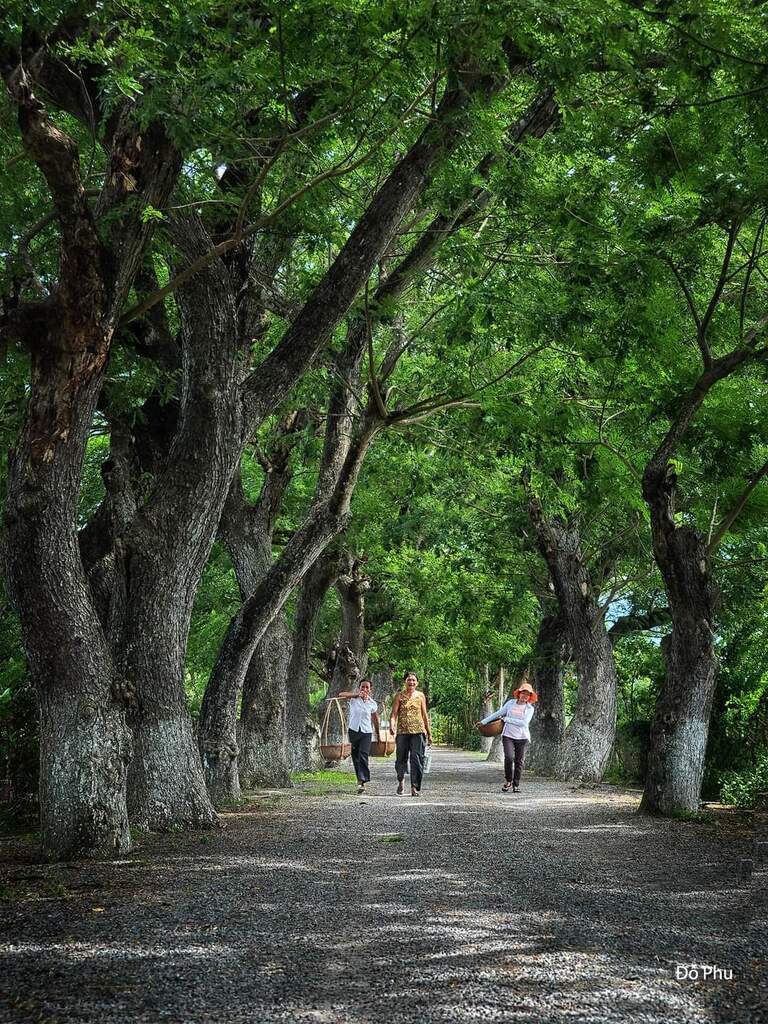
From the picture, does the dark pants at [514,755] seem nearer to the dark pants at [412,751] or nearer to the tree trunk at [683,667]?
the dark pants at [412,751]

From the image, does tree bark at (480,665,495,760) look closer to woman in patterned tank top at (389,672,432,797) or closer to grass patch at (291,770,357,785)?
grass patch at (291,770,357,785)

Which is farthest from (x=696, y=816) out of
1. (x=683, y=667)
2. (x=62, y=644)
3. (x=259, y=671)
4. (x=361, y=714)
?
(x=62, y=644)

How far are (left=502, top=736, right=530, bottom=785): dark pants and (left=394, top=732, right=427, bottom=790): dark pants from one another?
5.76 feet

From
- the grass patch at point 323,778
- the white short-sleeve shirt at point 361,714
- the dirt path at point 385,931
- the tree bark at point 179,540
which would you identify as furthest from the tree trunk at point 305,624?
the dirt path at point 385,931

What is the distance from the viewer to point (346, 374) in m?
13.9

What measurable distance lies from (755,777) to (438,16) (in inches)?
416

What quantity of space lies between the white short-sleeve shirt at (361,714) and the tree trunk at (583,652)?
Answer: 6.08 m

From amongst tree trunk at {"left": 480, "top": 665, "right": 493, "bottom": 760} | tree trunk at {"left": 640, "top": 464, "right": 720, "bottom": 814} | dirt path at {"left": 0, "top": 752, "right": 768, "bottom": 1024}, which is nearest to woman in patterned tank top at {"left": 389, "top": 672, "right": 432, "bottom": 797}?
tree trunk at {"left": 640, "top": 464, "right": 720, "bottom": 814}

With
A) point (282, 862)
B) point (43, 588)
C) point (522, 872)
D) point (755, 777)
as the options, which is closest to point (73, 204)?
point (43, 588)

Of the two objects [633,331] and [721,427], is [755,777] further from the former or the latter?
[633,331]

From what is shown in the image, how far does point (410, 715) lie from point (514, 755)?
3.40 metres

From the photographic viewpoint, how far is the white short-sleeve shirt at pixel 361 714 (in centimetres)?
1584

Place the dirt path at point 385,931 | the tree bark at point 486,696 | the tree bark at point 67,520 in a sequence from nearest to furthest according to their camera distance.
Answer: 1. the dirt path at point 385,931
2. the tree bark at point 67,520
3. the tree bark at point 486,696

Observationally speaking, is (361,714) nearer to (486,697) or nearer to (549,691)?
(549,691)
